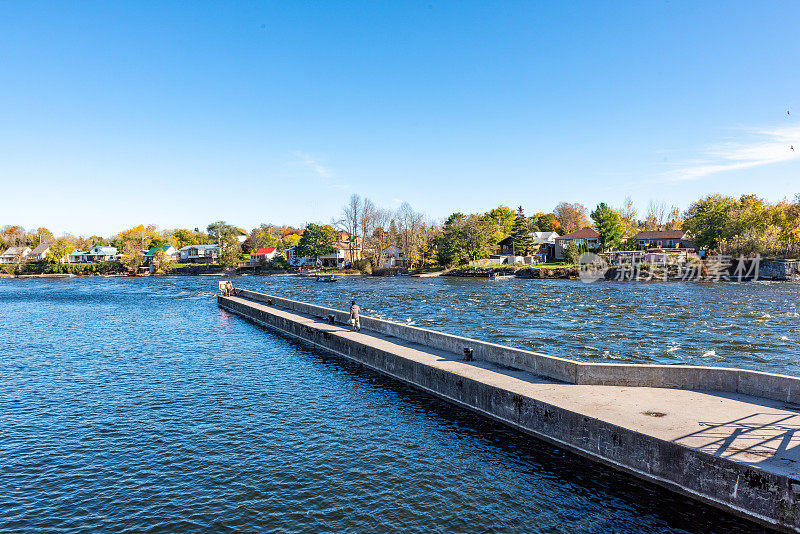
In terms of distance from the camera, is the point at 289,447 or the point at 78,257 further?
the point at 78,257

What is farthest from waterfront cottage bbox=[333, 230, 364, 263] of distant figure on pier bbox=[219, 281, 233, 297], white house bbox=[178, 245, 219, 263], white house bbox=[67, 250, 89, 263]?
white house bbox=[67, 250, 89, 263]

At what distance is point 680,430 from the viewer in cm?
1213

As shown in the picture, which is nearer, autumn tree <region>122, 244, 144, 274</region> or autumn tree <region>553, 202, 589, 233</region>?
autumn tree <region>122, 244, 144, 274</region>

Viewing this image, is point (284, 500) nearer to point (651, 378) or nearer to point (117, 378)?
point (651, 378)

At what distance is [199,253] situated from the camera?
159125 mm

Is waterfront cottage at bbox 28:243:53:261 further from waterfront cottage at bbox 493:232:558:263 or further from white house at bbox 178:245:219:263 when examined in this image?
waterfront cottage at bbox 493:232:558:263

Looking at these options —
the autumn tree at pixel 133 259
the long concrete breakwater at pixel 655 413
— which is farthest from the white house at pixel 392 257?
the long concrete breakwater at pixel 655 413

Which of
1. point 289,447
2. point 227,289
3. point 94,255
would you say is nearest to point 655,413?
point 289,447

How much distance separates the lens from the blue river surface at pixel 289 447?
11297mm

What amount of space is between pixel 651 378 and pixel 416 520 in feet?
32.7

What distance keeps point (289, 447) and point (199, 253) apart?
157895 millimetres

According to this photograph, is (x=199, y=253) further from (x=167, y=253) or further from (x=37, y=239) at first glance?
(x=37, y=239)

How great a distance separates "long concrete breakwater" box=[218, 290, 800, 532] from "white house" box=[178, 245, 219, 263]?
149 meters

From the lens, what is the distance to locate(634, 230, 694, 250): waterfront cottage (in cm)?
11262
